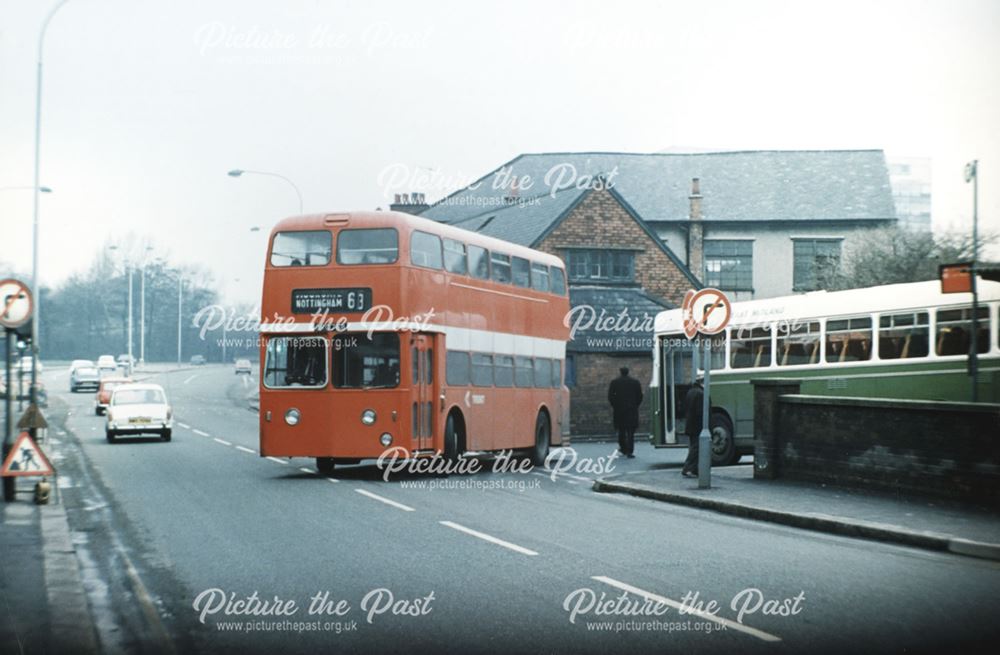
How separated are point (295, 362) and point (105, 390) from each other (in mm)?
24197

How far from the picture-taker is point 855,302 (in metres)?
21.2

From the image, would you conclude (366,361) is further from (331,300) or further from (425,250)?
(425,250)

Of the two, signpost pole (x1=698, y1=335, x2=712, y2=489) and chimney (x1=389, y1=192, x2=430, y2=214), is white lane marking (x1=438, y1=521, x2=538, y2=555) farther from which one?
chimney (x1=389, y1=192, x2=430, y2=214)

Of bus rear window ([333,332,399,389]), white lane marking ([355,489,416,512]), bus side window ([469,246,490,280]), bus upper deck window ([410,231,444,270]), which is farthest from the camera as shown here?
bus side window ([469,246,490,280])

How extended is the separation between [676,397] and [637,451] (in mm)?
4451

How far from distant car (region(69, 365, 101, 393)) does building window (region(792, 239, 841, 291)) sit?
29400 mm

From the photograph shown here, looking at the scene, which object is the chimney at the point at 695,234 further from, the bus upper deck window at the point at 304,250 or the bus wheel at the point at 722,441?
the bus upper deck window at the point at 304,250

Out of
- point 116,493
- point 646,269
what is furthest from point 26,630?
point 646,269

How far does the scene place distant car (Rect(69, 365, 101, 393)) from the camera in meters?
39.2

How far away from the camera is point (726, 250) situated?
168 ft

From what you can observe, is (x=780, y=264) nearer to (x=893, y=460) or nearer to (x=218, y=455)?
(x=218, y=455)

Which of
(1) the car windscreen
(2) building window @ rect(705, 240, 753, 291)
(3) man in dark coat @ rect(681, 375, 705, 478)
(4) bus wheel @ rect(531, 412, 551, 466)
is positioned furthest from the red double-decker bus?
(2) building window @ rect(705, 240, 753, 291)

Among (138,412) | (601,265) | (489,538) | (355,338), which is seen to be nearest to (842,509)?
(489,538)

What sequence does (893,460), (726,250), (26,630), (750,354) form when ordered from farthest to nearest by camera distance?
(726,250) < (750,354) < (893,460) < (26,630)
